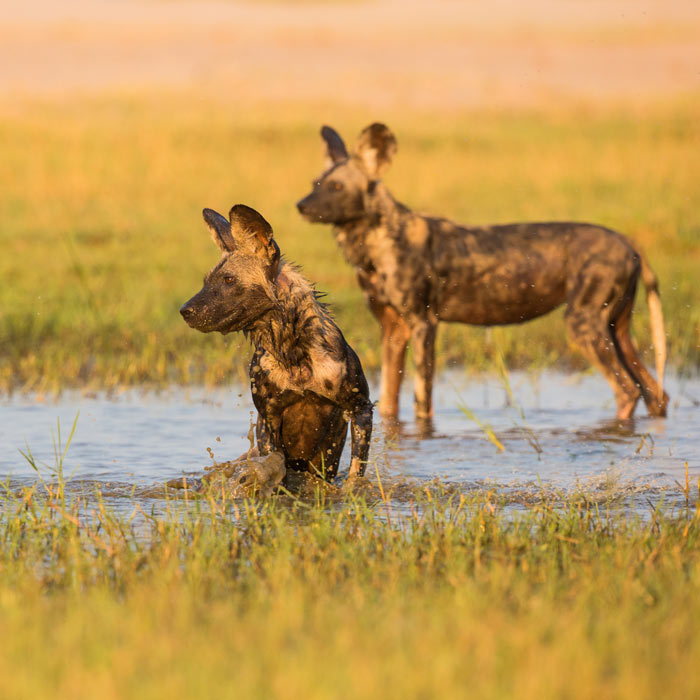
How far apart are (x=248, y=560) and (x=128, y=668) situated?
→ 1233 mm

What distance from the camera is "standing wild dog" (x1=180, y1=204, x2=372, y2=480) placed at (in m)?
4.56

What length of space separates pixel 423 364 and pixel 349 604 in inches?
156

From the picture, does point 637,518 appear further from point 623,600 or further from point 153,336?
point 153,336

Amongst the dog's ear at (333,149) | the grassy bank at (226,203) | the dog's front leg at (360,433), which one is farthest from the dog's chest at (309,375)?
the dog's ear at (333,149)

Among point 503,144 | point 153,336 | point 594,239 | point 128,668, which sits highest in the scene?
point 503,144

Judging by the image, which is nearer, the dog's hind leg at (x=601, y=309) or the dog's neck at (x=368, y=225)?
the dog's hind leg at (x=601, y=309)

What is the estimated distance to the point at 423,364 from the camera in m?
7.01

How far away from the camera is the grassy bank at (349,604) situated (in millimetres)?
2465

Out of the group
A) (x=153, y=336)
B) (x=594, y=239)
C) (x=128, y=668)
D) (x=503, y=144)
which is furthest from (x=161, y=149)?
(x=128, y=668)

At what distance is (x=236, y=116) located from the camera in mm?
24516

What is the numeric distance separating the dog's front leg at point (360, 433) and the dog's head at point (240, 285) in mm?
596

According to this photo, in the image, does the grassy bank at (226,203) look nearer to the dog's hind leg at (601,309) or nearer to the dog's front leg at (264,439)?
the dog's hind leg at (601,309)

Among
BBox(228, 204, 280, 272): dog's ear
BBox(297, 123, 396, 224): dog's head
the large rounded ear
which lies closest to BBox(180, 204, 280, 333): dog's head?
BBox(228, 204, 280, 272): dog's ear

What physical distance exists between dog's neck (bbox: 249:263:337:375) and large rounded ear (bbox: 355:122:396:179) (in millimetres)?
2707
